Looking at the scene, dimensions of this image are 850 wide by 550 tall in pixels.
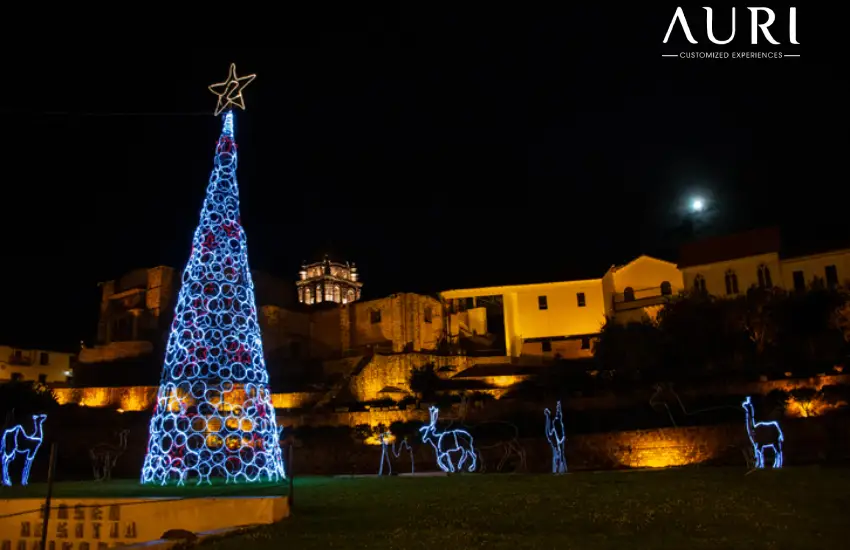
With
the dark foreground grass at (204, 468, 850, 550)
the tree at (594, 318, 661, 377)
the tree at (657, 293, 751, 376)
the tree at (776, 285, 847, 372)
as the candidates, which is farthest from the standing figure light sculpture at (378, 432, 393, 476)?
the tree at (776, 285, 847, 372)

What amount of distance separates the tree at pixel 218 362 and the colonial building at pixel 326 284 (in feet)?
156

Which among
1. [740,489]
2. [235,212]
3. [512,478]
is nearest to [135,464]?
[235,212]

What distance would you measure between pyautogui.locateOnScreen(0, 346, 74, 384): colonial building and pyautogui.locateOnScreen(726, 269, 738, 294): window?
49365mm

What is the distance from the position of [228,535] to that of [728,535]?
671 centimetres

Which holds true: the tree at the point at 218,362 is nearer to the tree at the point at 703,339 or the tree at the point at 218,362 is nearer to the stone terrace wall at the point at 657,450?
the stone terrace wall at the point at 657,450

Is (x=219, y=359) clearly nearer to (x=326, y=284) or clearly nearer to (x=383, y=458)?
(x=383, y=458)

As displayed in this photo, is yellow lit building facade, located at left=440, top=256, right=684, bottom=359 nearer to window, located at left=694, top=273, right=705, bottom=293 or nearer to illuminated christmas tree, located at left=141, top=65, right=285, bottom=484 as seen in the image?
window, located at left=694, top=273, right=705, bottom=293

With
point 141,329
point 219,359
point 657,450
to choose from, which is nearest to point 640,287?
point 657,450

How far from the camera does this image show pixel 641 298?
1769 inches

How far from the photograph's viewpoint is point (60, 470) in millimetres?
33406

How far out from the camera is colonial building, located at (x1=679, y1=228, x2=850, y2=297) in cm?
3766

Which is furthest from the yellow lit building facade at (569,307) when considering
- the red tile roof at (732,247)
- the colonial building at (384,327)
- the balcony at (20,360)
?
the balcony at (20,360)

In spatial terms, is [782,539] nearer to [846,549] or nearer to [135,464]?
[846,549]

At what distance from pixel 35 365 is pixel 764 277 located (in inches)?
2150
